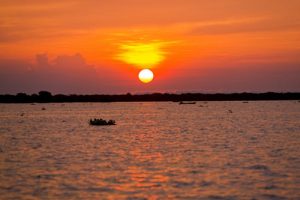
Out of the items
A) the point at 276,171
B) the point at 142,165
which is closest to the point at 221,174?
the point at 276,171

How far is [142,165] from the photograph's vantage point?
1425 inches

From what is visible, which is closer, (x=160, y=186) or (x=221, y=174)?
(x=160, y=186)

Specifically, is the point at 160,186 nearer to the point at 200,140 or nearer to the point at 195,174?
the point at 195,174

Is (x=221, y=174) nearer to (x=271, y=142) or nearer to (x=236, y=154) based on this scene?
(x=236, y=154)

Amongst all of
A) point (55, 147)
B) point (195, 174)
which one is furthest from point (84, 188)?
point (55, 147)

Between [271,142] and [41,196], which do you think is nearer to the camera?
[41,196]

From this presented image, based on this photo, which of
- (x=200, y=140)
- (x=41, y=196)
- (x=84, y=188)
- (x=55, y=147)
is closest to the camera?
(x=41, y=196)

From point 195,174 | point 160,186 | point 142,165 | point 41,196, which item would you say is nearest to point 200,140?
point 142,165

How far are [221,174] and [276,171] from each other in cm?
390

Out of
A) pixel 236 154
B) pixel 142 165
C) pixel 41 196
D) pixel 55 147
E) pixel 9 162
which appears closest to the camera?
pixel 41 196

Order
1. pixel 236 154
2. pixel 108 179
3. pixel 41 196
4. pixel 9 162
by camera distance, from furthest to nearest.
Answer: pixel 236 154 → pixel 9 162 → pixel 108 179 → pixel 41 196

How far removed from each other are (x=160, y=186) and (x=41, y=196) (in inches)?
253

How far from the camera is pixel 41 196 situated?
83.8 feet

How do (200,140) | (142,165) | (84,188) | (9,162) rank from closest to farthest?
(84,188)
(142,165)
(9,162)
(200,140)
